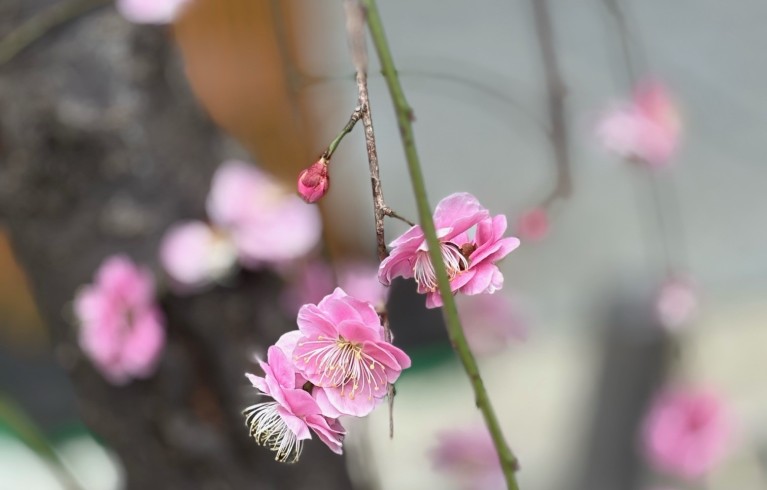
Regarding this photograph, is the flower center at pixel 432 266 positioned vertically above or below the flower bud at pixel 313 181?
below

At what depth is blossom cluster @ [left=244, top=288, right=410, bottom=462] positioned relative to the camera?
0.33 m

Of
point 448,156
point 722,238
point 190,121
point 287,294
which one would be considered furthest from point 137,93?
point 722,238

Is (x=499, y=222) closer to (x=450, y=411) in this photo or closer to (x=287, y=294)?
(x=287, y=294)

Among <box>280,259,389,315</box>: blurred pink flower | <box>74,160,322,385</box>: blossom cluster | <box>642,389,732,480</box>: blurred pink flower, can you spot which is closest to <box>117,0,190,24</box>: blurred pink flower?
<box>74,160,322,385</box>: blossom cluster

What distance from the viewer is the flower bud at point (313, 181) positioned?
0.35 metres

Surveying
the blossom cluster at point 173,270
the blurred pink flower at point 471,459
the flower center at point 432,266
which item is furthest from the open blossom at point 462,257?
A: the blurred pink flower at point 471,459

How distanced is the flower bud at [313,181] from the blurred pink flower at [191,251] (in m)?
0.38

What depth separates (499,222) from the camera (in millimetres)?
338

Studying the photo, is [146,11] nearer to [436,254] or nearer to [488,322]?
[436,254]

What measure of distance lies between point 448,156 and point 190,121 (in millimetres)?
1170

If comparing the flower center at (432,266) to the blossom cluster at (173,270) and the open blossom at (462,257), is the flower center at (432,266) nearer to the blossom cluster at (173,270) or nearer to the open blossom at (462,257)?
the open blossom at (462,257)

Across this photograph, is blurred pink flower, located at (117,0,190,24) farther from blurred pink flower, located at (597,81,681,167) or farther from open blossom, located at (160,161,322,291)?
blurred pink flower, located at (597,81,681,167)

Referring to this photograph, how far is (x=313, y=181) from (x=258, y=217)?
501 mm

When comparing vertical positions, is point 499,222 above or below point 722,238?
below
